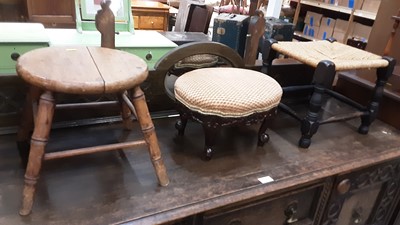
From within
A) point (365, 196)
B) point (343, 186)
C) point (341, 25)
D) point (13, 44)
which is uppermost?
point (13, 44)

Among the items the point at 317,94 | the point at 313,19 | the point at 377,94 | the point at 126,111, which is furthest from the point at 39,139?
the point at 313,19

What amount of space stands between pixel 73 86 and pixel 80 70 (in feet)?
0.24

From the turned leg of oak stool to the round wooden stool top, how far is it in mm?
106

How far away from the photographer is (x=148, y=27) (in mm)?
3184

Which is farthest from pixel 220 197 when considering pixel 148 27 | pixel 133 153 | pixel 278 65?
pixel 148 27

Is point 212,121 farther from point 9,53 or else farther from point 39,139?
point 9,53

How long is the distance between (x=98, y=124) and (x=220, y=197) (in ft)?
1.59

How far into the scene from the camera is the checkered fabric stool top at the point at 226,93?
0.83 meters

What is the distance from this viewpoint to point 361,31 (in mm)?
2734

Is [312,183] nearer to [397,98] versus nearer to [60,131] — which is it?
[397,98]

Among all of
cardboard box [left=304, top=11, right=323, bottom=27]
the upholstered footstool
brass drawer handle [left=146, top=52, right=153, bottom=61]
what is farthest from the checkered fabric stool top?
cardboard box [left=304, top=11, right=323, bottom=27]

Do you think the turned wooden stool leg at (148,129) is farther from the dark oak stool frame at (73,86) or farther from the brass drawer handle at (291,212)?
the brass drawer handle at (291,212)

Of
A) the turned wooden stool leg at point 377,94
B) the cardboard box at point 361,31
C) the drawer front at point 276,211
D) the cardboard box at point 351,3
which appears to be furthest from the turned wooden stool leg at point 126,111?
the cardboard box at point 351,3

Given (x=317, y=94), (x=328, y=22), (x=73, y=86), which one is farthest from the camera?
(x=328, y=22)
